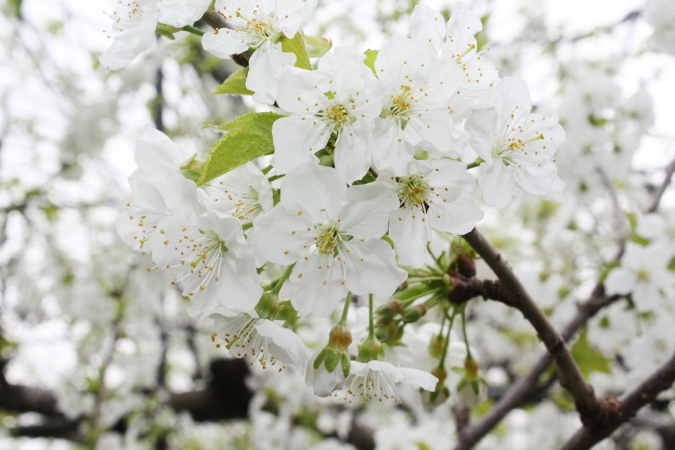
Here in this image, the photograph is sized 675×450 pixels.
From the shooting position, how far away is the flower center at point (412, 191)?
98 centimetres

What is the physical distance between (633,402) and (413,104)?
1.13 m

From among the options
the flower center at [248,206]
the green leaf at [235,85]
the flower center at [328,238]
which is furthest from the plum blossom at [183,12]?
the flower center at [328,238]

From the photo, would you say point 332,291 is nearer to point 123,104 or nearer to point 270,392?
point 270,392

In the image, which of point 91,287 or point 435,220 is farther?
point 91,287

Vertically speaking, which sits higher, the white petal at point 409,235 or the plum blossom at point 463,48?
the plum blossom at point 463,48

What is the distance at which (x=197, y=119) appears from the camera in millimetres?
5434

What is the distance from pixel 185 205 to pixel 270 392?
3769mm

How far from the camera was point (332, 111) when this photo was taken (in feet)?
3.03

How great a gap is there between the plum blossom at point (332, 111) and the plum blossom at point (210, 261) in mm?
166

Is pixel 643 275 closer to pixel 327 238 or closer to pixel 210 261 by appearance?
pixel 327 238

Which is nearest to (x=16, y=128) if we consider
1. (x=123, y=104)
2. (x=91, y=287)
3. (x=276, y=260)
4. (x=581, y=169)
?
(x=123, y=104)

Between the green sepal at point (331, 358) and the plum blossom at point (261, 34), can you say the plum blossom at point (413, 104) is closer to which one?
the plum blossom at point (261, 34)

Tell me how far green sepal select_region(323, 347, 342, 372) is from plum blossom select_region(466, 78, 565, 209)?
0.43m

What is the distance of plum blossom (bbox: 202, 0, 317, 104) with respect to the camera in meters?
0.91
